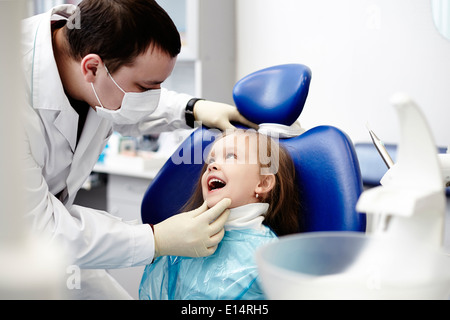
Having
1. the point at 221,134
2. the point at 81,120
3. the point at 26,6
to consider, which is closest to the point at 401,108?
the point at 26,6

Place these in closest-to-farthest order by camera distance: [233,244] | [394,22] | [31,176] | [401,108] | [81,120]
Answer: [401,108], [31,176], [233,244], [81,120], [394,22]

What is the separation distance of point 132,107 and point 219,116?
28cm

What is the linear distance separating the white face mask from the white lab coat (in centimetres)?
9

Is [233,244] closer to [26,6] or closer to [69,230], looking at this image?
[69,230]

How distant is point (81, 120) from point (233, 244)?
58 centimetres

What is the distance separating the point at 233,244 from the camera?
1.17 m

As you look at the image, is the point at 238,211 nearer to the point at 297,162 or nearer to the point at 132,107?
the point at 297,162

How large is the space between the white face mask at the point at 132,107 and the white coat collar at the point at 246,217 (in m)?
0.38

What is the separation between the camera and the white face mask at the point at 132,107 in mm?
1213

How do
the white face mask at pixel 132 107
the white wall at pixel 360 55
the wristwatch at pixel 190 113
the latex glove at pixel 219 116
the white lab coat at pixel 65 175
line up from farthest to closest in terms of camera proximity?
the white wall at pixel 360 55 → the wristwatch at pixel 190 113 → the latex glove at pixel 219 116 → the white face mask at pixel 132 107 → the white lab coat at pixel 65 175

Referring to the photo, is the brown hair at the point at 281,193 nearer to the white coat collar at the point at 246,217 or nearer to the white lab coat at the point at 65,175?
the white coat collar at the point at 246,217

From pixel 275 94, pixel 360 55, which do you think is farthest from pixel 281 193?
pixel 360 55

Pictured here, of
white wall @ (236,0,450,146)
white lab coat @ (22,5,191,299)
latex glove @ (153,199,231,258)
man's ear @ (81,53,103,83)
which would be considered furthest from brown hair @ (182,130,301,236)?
white wall @ (236,0,450,146)

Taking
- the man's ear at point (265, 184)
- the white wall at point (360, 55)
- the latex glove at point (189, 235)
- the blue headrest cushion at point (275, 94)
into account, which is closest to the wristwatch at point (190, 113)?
the blue headrest cushion at point (275, 94)
